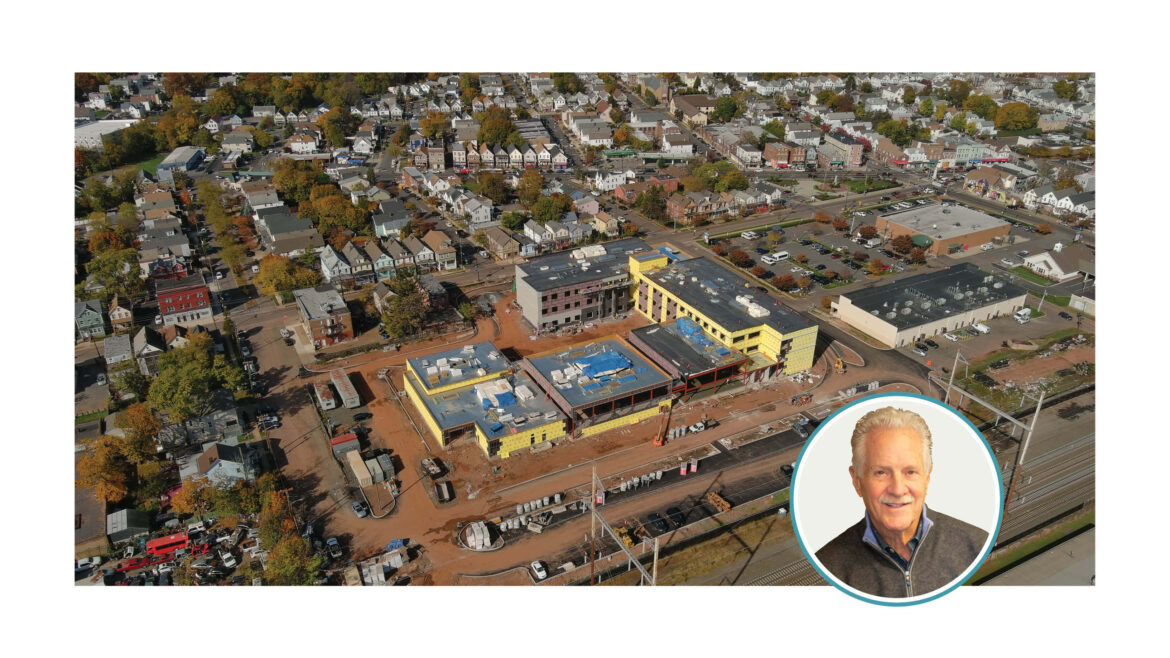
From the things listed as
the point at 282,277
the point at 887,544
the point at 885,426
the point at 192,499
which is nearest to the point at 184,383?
the point at 192,499

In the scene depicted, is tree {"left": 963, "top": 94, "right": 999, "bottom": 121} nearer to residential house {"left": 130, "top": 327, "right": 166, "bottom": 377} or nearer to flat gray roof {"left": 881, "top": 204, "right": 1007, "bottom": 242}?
flat gray roof {"left": 881, "top": 204, "right": 1007, "bottom": 242}

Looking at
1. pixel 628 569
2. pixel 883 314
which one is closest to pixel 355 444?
pixel 628 569

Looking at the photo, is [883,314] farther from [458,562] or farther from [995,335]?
[458,562]

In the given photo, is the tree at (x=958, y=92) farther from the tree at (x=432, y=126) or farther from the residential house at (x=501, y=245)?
the residential house at (x=501, y=245)

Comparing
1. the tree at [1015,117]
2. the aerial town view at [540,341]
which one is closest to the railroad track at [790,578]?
the aerial town view at [540,341]

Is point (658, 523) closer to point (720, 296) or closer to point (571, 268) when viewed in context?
point (720, 296)
